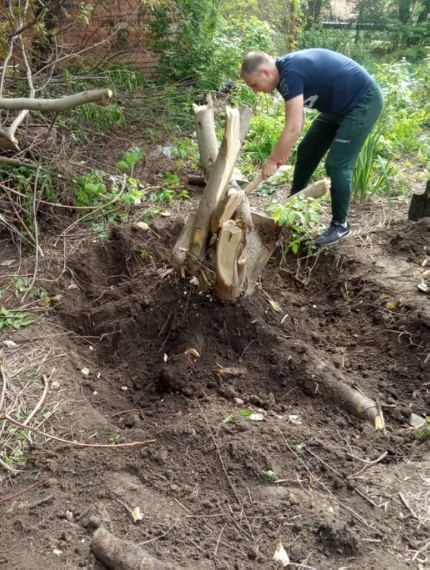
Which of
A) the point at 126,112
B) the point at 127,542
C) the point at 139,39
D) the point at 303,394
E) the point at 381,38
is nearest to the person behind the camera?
the point at 127,542

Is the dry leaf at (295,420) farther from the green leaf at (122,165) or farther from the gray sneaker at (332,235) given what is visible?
the green leaf at (122,165)

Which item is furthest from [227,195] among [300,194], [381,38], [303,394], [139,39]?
[381,38]

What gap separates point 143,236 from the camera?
3.80 meters

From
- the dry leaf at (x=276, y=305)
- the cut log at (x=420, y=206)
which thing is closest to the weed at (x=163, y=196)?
the dry leaf at (x=276, y=305)

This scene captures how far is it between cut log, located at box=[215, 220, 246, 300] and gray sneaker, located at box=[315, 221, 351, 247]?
38.2 inches

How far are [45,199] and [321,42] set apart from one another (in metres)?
7.84

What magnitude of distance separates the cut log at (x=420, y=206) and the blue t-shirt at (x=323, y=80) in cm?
89

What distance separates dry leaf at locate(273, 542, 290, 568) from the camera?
1721 millimetres

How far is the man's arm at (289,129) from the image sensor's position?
305 cm

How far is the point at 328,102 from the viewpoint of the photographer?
334 centimetres

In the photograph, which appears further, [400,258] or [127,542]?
[400,258]

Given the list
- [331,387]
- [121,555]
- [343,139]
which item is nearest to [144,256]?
[343,139]

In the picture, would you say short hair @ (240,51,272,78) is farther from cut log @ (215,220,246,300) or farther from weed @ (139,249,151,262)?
weed @ (139,249,151,262)

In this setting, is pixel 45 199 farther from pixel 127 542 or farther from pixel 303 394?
pixel 127 542
